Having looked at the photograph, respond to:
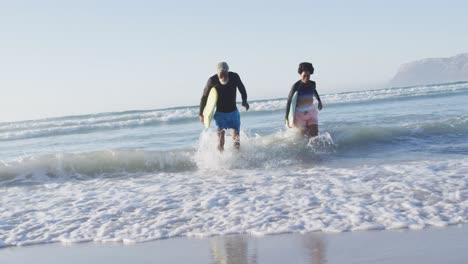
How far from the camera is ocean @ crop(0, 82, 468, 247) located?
546 cm

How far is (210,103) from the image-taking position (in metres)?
9.52

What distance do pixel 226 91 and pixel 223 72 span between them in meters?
0.37

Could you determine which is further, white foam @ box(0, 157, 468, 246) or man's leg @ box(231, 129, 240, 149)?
man's leg @ box(231, 129, 240, 149)

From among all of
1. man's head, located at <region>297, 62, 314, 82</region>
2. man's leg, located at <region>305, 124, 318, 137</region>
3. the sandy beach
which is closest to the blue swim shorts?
man's head, located at <region>297, 62, 314, 82</region>

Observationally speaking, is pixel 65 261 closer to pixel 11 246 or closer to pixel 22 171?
pixel 11 246

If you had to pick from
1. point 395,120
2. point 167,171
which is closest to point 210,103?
point 167,171

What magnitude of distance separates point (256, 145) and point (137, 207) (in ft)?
14.6

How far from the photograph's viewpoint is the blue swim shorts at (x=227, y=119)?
378 inches

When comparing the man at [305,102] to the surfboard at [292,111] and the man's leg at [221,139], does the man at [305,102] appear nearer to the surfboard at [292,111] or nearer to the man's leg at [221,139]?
the surfboard at [292,111]

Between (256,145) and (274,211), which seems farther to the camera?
(256,145)

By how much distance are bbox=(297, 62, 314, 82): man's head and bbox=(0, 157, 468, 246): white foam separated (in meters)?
1.96

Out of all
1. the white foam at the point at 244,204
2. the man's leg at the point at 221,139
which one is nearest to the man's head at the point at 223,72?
the man's leg at the point at 221,139

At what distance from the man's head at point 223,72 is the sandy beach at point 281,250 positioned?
448cm

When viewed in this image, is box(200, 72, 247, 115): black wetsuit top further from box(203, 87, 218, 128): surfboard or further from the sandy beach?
the sandy beach
